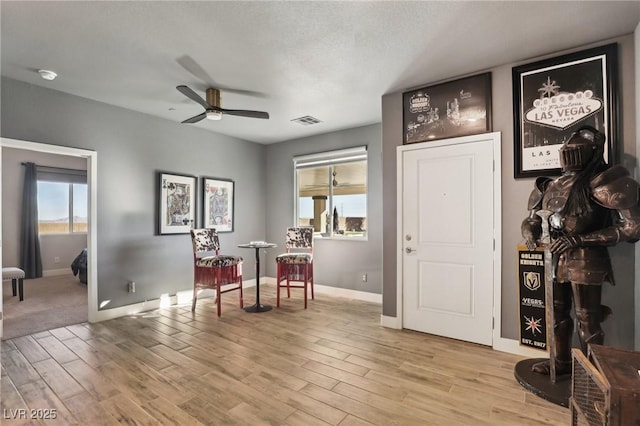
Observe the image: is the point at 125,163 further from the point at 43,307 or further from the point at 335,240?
the point at 335,240

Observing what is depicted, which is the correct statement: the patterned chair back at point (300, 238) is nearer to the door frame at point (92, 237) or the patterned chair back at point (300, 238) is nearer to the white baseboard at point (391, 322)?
the white baseboard at point (391, 322)

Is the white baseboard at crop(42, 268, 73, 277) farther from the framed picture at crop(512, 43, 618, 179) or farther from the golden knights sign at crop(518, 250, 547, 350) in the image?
the framed picture at crop(512, 43, 618, 179)

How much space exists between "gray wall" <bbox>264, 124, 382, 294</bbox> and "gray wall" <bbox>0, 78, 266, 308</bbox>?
1127 millimetres

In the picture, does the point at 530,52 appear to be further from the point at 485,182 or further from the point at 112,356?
the point at 112,356

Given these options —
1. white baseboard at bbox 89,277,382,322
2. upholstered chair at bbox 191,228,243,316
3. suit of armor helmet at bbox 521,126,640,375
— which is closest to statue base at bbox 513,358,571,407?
suit of armor helmet at bbox 521,126,640,375

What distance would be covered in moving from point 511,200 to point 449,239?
673mm

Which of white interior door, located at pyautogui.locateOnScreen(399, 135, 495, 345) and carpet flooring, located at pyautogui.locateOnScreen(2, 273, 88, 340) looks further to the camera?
carpet flooring, located at pyautogui.locateOnScreen(2, 273, 88, 340)

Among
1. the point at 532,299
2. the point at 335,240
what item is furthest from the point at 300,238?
the point at 532,299

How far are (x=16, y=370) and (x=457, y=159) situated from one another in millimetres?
4324

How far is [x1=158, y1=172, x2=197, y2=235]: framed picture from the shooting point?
4395 millimetres

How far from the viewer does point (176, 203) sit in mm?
4570

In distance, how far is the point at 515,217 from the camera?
111 inches

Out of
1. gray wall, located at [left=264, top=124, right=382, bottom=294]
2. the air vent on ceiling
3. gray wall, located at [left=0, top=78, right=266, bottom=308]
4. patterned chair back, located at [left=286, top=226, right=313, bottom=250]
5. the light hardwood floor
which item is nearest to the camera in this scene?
the light hardwood floor

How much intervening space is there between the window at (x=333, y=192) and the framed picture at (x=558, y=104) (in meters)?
2.33
